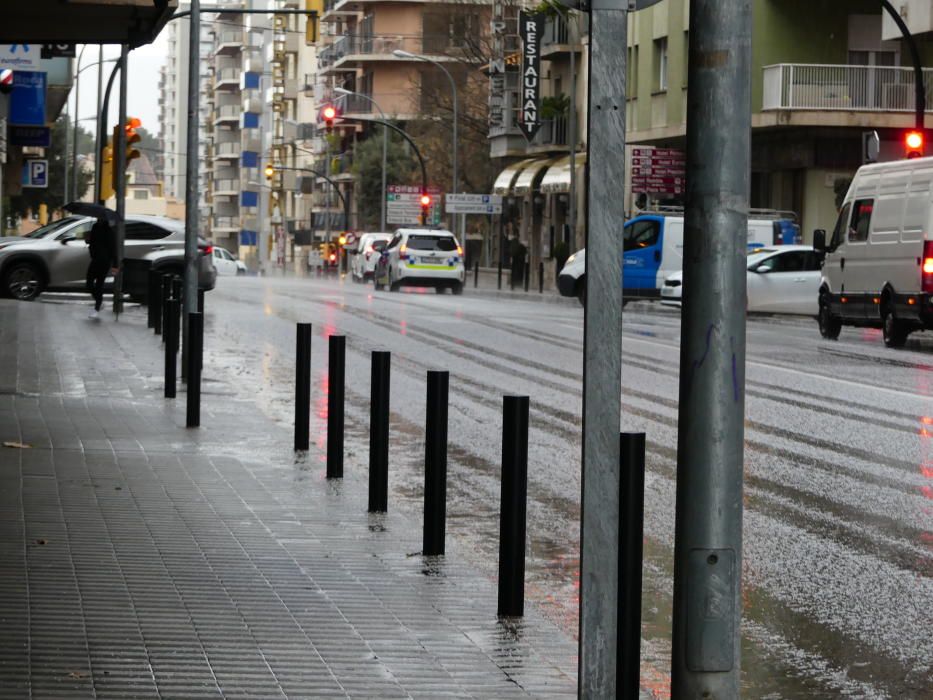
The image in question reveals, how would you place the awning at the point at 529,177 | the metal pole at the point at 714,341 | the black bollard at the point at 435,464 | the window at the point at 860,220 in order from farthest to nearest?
the awning at the point at 529,177 → the window at the point at 860,220 → the black bollard at the point at 435,464 → the metal pole at the point at 714,341


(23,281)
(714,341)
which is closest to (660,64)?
(23,281)

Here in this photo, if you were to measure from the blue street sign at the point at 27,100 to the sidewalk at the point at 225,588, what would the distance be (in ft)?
103

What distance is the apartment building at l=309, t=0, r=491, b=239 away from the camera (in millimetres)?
102438

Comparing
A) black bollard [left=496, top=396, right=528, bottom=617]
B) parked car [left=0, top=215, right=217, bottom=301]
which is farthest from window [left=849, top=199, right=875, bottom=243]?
black bollard [left=496, top=396, right=528, bottom=617]

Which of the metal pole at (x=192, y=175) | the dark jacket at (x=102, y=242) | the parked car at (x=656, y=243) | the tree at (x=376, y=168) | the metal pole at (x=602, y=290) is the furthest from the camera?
the tree at (x=376, y=168)

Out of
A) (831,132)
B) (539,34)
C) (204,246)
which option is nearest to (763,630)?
(204,246)

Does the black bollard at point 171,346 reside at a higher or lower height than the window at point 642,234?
lower

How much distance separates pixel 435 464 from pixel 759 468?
4384mm

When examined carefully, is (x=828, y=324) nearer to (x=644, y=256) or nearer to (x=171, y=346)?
(x=644, y=256)

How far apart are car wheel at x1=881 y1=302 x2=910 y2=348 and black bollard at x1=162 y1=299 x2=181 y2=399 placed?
13.8 metres

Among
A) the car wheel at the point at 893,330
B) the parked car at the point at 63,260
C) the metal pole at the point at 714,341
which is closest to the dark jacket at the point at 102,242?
the parked car at the point at 63,260

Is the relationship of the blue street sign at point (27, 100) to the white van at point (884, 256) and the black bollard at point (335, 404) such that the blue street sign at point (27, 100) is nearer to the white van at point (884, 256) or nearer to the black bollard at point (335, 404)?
the white van at point (884, 256)

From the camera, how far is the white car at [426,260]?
2003 inches

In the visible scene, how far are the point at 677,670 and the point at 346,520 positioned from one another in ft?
15.6
